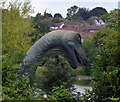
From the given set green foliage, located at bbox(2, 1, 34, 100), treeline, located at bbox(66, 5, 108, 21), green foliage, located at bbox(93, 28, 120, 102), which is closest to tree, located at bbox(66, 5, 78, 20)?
treeline, located at bbox(66, 5, 108, 21)

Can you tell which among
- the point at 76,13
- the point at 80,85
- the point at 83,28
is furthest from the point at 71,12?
the point at 80,85

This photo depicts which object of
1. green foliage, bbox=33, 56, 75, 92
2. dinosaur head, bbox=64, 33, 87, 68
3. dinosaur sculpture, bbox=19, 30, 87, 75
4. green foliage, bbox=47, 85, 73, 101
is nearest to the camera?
green foliage, bbox=47, 85, 73, 101

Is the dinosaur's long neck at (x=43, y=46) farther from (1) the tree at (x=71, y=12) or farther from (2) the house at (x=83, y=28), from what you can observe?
(1) the tree at (x=71, y=12)

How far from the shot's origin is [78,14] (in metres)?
86.6

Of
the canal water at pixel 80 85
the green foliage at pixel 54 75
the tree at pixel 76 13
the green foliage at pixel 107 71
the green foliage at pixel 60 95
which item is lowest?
the canal water at pixel 80 85

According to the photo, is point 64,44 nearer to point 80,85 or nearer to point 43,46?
point 43,46

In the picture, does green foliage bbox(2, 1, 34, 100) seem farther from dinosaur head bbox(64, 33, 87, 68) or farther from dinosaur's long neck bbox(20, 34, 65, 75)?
dinosaur head bbox(64, 33, 87, 68)

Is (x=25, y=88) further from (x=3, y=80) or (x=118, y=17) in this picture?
(x=118, y=17)

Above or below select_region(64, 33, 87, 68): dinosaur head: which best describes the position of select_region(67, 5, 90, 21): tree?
above

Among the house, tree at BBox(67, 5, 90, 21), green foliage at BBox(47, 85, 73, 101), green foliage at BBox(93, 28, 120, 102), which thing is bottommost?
green foliage at BBox(47, 85, 73, 101)

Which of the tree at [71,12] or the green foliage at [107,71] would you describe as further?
the tree at [71,12]

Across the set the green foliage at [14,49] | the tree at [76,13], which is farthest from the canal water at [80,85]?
the tree at [76,13]

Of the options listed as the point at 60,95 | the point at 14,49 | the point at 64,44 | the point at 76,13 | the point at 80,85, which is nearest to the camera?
the point at 60,95

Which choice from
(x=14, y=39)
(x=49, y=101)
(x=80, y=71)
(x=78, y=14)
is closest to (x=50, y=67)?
(x=14, y=39)
